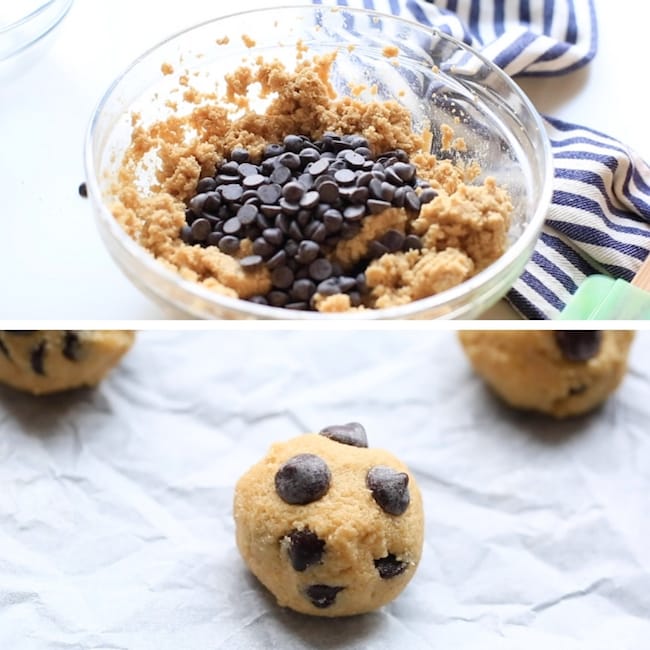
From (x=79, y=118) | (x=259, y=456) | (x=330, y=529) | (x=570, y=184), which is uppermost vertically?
(x=79, y=118)

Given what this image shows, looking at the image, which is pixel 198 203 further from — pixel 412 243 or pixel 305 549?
pixel 305 549

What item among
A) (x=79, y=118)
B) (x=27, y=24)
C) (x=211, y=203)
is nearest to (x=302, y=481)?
(x=211, y=203)

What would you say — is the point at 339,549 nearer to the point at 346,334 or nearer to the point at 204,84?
the point at 346,334

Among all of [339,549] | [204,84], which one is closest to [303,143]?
[204,84]

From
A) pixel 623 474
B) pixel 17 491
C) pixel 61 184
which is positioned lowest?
pixel 623 474

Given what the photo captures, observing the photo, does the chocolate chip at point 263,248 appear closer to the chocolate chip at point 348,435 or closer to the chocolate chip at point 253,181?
the chocolate chip at point 253,181

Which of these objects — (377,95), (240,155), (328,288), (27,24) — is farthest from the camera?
(27,24)
